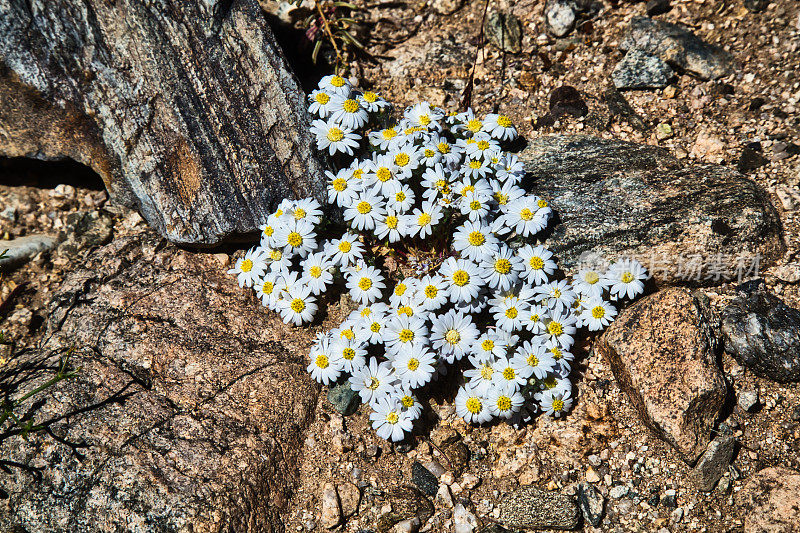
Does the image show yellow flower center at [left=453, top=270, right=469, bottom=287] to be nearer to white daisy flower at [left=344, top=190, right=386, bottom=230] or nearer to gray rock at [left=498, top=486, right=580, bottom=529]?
white daisy flower at [left=344, top=190, right=386, bottom=230]

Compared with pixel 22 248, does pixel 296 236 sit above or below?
below

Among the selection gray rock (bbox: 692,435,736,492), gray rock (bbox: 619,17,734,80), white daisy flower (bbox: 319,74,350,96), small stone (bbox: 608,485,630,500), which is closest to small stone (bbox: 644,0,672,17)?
gray rock (bbox: 619,17,734,80)

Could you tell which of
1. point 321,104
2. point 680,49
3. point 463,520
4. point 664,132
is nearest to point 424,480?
point 463,520

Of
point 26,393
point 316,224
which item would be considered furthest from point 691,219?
point 26,393

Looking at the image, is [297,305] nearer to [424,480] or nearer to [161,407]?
[161,407]

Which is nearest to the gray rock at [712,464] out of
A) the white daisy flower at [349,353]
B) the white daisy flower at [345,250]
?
the white daisy flower at [349,353]

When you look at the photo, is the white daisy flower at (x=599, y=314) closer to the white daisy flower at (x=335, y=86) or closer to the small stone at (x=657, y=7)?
the white daisy flower at (x=335, y=86)
